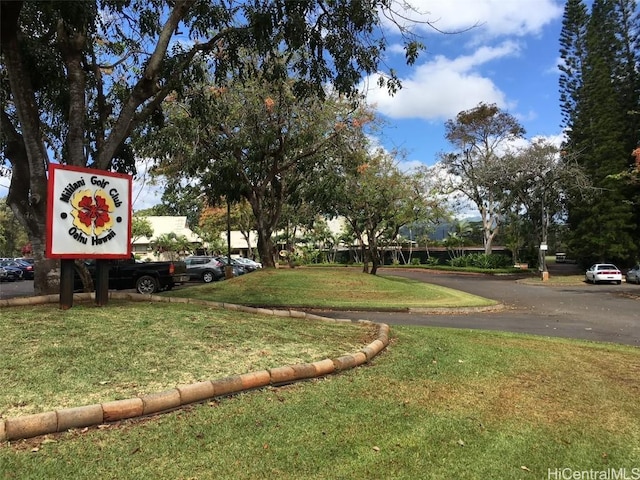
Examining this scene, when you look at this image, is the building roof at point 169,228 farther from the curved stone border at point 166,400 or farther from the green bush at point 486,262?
the curved stone border at point 166,400

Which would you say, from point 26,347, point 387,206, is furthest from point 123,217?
point 387,206

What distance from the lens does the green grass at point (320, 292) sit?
17.5 meters

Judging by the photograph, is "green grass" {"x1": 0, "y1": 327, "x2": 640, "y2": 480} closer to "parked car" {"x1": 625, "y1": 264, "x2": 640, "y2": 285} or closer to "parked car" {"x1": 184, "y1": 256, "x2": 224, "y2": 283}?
"parked car" {"x1": 184, "y1": 256, "x2": 224, "y2": 283}

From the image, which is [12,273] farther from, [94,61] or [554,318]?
[554,318]

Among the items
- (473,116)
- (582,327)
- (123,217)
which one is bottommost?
(582,327)

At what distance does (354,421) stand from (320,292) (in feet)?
48.2

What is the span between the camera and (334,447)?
13.7ft

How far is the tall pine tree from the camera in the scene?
133ft

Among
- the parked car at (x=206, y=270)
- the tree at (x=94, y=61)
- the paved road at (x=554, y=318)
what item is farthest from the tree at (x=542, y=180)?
the tree at (x=94, y=61)

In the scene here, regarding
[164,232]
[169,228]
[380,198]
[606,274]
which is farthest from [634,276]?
[169,228]

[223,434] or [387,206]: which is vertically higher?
[387,206]

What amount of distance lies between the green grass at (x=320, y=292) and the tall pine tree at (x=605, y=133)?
83.0ft

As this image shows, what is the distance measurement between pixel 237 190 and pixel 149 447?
16940mm

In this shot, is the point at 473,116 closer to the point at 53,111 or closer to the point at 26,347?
the point at 53,111
